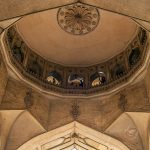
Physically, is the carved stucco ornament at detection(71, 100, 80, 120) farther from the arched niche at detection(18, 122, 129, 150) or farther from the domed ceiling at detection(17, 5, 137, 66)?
the domed ceiling at detection(17, 5, 137, 66)

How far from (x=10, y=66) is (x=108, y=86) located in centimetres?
254

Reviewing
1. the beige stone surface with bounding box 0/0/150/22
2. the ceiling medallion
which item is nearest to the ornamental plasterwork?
the ceiling medallion

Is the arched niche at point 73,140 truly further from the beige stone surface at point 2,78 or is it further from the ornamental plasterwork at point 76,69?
the beige stone surface at point 2,78

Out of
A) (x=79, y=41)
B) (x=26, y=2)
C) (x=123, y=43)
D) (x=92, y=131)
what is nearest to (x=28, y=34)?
(x=79, y=41)

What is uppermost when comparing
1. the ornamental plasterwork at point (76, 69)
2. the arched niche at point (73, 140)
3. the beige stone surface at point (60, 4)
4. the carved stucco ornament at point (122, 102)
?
the ornamental plasterwork at point (76, 69)

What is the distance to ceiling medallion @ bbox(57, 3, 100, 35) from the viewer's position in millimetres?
10031

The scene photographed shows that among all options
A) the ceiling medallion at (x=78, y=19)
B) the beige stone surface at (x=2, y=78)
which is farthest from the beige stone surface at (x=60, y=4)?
the ceiling medallion at (x=78, y=19)

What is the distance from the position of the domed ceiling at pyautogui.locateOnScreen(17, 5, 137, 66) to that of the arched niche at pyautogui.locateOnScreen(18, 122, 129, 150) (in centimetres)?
229

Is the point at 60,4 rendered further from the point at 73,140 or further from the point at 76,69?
the point at 76,69

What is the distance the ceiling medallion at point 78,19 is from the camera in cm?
1003

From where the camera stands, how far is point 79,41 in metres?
10.5

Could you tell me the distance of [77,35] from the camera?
10.5 metres

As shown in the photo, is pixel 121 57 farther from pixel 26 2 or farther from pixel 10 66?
pixel 26 2

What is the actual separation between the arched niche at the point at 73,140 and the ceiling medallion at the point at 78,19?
284 centimetres
